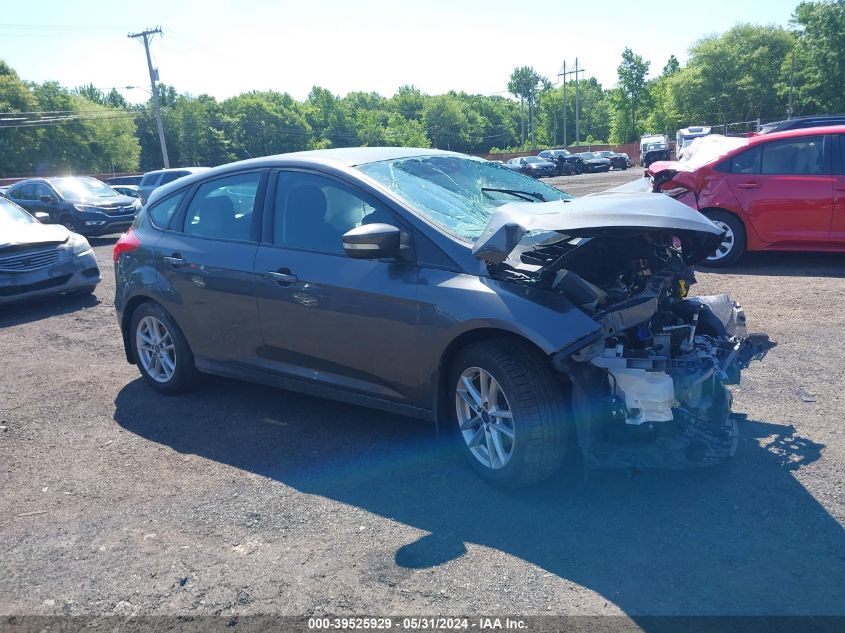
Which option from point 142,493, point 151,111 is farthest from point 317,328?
point 151,111

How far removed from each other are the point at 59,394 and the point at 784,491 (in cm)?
517

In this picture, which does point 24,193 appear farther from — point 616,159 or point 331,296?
point 616,159

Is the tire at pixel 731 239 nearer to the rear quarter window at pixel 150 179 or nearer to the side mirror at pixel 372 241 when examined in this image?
the side mirror at pixel 372 241

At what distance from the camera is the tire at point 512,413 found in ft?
11.6

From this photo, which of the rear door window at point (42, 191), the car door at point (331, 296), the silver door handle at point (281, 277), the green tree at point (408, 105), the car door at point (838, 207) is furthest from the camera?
the green tree at point (408, 105)

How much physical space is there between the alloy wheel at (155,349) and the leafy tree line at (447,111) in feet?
149

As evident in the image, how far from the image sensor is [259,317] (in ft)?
15.5

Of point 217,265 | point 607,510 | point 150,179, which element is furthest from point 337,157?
point 150,179

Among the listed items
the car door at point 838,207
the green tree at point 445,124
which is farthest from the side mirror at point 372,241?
the green tree at point 445,124

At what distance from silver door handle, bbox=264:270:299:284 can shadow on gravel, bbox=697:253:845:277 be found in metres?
6.07

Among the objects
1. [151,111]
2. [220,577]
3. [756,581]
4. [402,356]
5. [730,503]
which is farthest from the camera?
[151,111]

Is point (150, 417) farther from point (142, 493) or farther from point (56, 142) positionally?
point (56, 142)

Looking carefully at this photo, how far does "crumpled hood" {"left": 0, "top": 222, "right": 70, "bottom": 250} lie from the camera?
8930mm

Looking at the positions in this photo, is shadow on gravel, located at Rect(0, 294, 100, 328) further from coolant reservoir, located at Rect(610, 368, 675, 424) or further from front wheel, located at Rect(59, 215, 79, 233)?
front wheel, located at Rect(59, 215, 79, 233)
